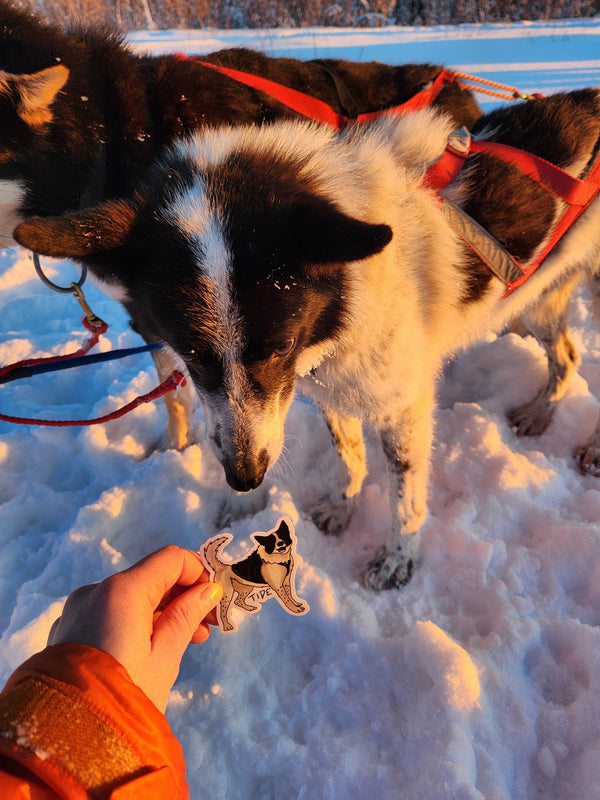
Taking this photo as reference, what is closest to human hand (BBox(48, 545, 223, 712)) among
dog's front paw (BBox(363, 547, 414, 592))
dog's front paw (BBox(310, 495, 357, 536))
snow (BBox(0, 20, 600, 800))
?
snow (BBox(0, 20, 600, 800))

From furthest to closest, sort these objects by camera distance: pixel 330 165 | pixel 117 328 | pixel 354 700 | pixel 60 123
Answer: pixel 117 328 → pixel 60 123 → pixel 354 700 → pixel 330 165

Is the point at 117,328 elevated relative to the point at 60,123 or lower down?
lower down

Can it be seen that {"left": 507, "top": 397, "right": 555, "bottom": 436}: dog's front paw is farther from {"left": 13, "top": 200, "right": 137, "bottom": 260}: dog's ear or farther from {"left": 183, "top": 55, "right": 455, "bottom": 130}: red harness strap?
{"left": 13, "top": 200, "right": 137, "bottom": 260}: dog's ear

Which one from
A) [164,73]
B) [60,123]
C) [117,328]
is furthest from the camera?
[117,328]

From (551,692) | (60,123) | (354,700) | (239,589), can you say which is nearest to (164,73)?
(60,123)

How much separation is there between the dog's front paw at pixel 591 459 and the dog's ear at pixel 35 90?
9.42ft

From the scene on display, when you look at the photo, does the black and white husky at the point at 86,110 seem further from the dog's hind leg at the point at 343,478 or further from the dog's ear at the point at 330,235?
the dog's hind leg at the point at 343,478

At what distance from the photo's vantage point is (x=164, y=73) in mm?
2180

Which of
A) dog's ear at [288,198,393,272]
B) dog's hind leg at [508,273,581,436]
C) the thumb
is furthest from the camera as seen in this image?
dog's hind leg at [508,273,581,436]

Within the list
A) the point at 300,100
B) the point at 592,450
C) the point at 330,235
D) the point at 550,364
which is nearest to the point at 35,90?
the point at 300,100

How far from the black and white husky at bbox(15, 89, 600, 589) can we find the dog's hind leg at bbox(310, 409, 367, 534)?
203 millimetres

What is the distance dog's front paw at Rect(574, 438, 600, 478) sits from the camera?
236 centimetres

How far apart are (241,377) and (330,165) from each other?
0.76 metres

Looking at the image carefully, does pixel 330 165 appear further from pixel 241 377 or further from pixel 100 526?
pixel 100 526
